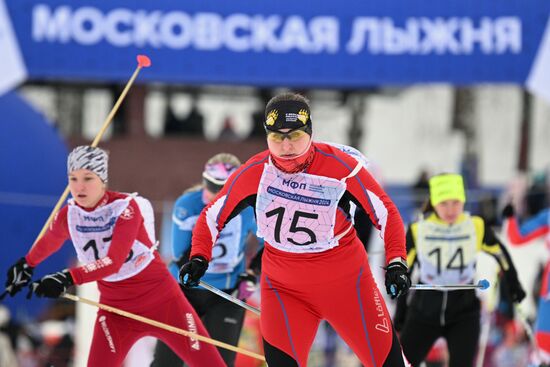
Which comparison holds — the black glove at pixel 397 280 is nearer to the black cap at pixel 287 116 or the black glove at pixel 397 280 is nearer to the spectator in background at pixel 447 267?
the black cap at pixel 287 116

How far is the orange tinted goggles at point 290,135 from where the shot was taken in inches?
211

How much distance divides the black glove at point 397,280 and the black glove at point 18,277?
2122mm

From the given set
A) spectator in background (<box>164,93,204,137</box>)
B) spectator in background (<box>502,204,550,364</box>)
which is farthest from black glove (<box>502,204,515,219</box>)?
spectator in background (<box>164,93,204,137</box>)

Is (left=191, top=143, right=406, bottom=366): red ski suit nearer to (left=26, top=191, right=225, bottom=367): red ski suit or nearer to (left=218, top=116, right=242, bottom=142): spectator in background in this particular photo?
(left=26, top=191, right=225, bottom=367): red ski suit

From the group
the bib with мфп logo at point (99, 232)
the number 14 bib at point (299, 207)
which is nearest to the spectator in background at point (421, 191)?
the bib with мфп logo at point (99, 232)

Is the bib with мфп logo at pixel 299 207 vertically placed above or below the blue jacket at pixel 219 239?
above

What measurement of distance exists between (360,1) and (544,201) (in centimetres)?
356

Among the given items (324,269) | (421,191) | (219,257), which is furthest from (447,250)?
(421,191)

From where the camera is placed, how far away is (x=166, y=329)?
6281 mm

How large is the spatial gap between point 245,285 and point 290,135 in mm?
2158

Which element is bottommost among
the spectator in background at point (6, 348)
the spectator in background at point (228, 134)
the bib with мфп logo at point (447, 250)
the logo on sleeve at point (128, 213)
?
the spectator in background at point (6, 348)

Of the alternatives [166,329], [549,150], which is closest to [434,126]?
[549,150]

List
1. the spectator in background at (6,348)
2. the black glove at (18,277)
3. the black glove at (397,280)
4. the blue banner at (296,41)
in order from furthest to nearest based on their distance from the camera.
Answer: the blue banner at (296,41) → the spectator in background at (6,348) → the black glove at (18,277) → the black glove at (397,280)

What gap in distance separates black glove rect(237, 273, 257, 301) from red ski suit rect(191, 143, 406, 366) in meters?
1.47
